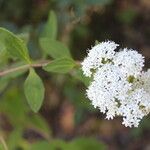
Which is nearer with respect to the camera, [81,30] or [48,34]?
[48,34]

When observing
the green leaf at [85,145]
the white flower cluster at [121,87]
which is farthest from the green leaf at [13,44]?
the green leaf at [85,145]

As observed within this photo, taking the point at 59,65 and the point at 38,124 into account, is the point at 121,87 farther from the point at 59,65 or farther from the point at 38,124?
the point at 38,124

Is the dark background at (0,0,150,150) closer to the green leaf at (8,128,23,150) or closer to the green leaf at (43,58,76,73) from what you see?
the green leaf at (8,128,23,150)

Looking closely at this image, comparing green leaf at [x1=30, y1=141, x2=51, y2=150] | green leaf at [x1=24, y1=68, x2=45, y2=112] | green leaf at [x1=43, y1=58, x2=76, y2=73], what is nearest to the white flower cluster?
green leaf at [x1=43, y1=58, x2=76, y2=73]

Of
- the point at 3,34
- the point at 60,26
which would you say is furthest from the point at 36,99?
the point at 60,26

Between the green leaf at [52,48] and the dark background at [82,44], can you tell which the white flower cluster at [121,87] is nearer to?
the green leaf at [52,48]

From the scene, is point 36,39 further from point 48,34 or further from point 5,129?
point 5,129
